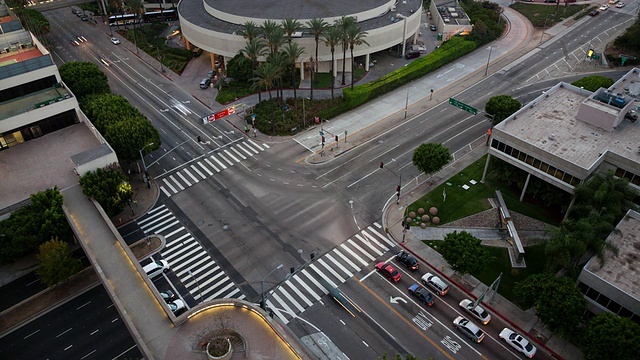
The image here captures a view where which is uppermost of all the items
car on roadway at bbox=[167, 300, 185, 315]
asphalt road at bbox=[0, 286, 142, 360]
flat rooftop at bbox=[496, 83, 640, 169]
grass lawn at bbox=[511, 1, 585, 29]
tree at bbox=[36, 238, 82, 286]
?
flat rooftop at bbox=[496, 83, 640, 169]

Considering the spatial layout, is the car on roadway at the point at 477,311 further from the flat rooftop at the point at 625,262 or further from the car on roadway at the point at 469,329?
the flat rooftop at the point at 625,262

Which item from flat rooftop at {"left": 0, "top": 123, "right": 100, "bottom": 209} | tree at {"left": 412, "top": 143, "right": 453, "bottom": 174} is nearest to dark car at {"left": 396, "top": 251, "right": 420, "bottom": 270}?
tree at {"left": 412, "top": 143, "right": 453, "bottom": 174}

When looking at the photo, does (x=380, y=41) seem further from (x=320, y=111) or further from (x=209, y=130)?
(x=209, y=130)

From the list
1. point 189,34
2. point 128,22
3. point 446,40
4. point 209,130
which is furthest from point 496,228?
point 128,22

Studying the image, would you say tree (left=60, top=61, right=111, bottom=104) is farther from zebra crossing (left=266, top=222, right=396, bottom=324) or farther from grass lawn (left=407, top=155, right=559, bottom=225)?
grass lawn (left=407, top=155, right=559, bottom=225)

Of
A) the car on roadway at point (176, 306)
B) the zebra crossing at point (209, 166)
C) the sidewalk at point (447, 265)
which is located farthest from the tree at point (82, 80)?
the sidewalk at point (447, 265)

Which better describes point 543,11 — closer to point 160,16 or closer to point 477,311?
point 160,16
